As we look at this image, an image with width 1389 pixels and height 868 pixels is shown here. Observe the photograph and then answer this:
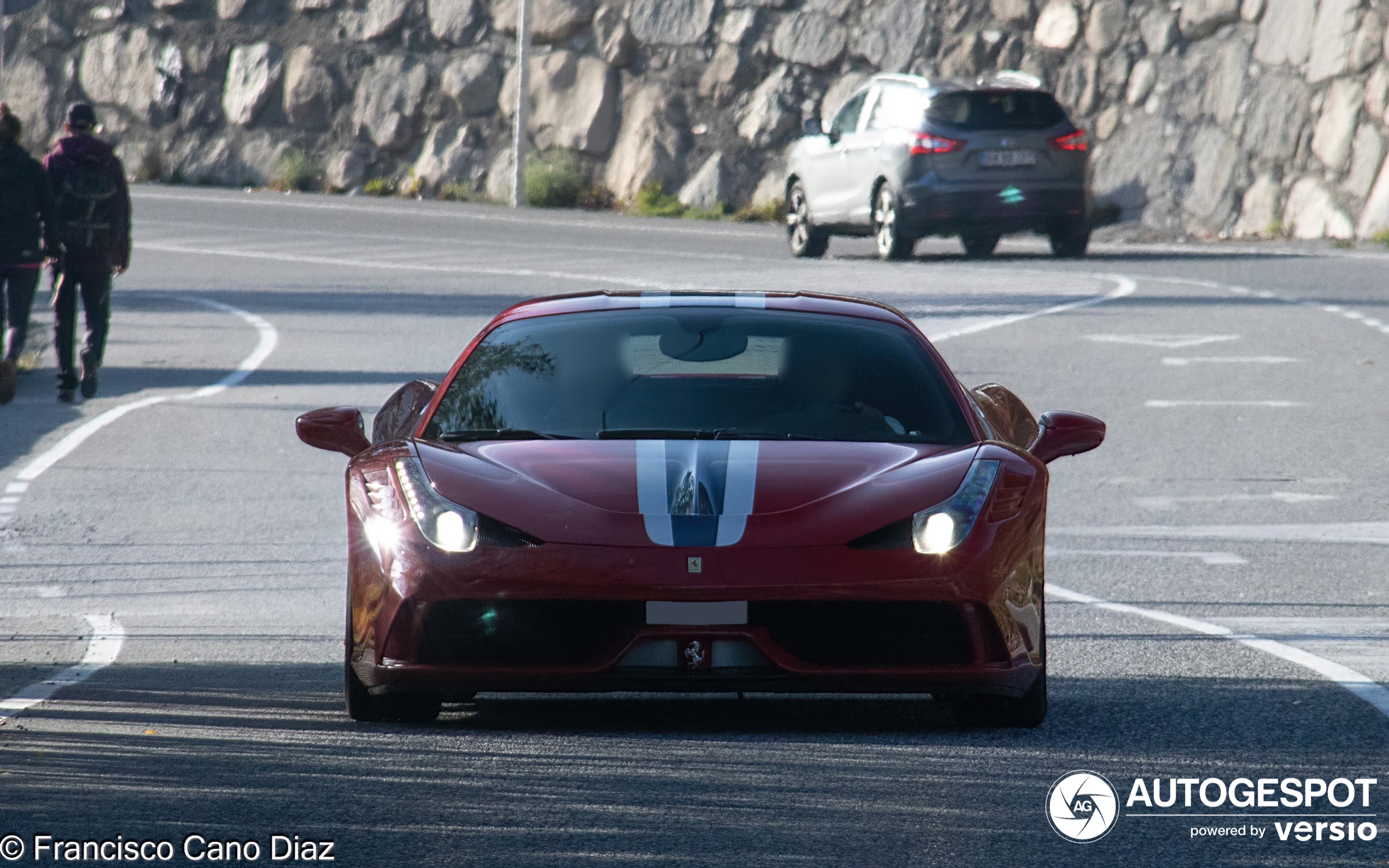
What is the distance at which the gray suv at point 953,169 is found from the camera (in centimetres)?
2452

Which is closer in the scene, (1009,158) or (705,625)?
(705,625)

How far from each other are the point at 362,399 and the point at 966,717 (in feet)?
31.4

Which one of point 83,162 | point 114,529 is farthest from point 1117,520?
point 83,162

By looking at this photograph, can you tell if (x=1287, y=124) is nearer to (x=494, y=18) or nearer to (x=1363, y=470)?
(x=494, y=18)

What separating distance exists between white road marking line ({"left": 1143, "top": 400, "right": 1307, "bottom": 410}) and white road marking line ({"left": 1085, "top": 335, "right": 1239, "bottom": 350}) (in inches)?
103

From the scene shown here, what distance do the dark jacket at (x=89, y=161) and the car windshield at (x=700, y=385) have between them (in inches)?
369

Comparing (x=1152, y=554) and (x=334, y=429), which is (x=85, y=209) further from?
(x=334, y=429)

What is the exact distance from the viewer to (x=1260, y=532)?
1047 cm

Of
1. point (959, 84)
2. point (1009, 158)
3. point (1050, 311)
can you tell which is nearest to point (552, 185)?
point (959, 84)

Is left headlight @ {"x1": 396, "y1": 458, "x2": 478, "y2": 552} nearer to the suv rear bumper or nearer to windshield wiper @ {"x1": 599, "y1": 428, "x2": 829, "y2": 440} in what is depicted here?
windshield wiper @ {"x1": 599, "y1": 428, "x2": 829, "y2": 440}

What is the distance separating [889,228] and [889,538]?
19.8m

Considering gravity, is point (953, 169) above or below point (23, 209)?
below

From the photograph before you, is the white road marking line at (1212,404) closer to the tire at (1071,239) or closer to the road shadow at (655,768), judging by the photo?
the road shadow at (655,768)

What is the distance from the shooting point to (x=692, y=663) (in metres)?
5.67
